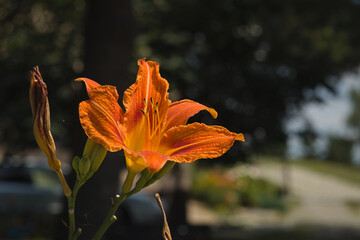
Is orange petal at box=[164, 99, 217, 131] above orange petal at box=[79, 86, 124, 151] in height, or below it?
above

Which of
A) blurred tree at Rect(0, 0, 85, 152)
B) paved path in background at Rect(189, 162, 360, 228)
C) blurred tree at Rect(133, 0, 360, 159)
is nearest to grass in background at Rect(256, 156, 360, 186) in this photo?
paved path in background at Rect(189, 162, 360, 228)

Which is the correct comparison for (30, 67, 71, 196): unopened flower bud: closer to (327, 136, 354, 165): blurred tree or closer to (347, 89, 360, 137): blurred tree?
(327, 136, 354, 165): blurred tree

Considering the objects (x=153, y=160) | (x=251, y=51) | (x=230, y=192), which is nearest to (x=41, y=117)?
(x=153, y=160)

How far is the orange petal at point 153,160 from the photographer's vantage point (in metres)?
0.66

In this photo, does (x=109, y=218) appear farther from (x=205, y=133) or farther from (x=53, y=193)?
(x=53, y=193)

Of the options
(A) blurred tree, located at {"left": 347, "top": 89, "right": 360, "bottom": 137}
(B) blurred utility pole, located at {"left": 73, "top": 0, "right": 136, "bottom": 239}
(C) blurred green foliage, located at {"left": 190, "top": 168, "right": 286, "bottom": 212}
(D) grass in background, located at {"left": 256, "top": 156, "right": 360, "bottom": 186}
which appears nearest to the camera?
(B) blurred utility pole, located at {"left": 73, "top": 0, "right": 136, "bottom": 239}

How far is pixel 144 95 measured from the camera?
0.83 meters

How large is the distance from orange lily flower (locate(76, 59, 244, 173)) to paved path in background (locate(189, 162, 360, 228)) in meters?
11.3

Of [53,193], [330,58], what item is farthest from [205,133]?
[53,193]

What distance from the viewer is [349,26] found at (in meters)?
7.09

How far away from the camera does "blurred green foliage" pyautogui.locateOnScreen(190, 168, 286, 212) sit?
14412 mm

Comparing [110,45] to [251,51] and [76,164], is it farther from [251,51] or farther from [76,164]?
[251,51]

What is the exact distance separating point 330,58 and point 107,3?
4.36m

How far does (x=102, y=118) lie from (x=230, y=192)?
14.1 metres
